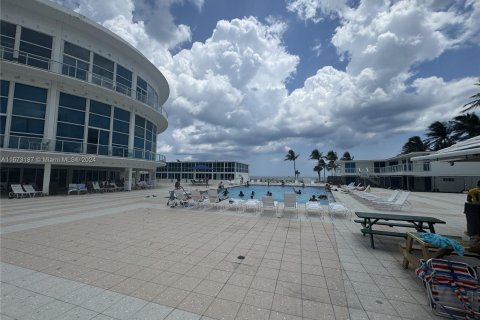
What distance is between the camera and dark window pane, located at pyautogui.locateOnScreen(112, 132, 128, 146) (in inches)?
811

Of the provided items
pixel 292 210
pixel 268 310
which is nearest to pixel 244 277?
pixel 268 310

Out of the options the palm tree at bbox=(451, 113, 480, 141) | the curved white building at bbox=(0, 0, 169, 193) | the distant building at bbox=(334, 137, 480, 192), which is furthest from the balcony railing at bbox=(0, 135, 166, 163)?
the palm tree at bbox=(451, 113, 480, 141)

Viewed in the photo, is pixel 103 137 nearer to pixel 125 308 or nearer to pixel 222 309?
pixel 125 308

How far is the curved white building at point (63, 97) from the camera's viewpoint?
14.9 meters

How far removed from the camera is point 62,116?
1709 centimetres

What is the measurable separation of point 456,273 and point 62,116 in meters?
22.5

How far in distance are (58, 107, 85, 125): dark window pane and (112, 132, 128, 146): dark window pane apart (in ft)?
9.29

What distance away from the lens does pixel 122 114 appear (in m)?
21.4

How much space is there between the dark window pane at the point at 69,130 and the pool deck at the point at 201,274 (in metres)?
12.3

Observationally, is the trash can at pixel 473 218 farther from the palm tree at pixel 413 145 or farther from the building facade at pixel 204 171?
the palm tree at pixel 413 145

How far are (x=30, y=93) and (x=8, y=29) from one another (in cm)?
427

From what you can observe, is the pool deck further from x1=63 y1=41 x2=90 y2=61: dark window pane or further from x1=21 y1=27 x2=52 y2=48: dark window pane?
x1=63 y1=41 x2=90 y2=61: dark window pane

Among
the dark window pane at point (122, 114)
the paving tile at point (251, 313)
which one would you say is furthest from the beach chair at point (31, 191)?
the paving tile at point (251, 313)

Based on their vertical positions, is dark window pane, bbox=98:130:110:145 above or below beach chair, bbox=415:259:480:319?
above
